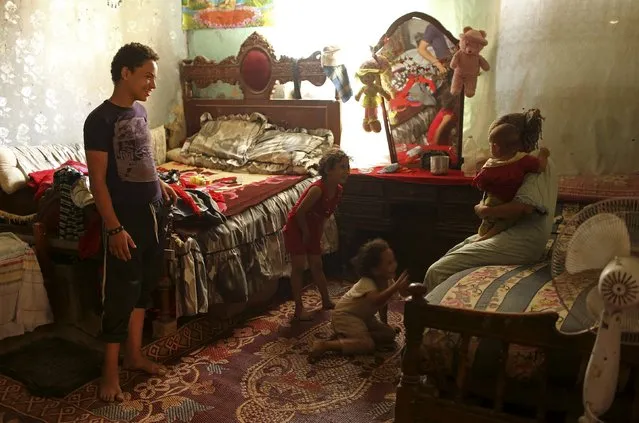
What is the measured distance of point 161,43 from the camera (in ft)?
15.6

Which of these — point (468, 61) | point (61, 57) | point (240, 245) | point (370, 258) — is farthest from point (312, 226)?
point (61, 57)

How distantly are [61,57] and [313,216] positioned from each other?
2148 mm

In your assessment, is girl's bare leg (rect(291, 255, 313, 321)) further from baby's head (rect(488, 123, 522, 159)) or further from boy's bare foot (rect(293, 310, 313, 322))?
baby's head (rect(488, 123, 522, 159))

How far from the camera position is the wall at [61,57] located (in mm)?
3740

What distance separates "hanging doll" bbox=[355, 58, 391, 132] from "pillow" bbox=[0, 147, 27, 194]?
2.08 m

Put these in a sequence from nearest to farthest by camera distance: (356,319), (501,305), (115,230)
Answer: (501,305), (115,230), (356,319)

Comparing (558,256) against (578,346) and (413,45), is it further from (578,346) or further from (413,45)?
(413,45)

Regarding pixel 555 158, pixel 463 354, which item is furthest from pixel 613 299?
pixel 555 158

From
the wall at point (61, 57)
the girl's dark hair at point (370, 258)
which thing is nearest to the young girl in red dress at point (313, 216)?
the girl's dark hair at point (370, 258)

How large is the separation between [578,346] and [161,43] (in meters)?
4.09

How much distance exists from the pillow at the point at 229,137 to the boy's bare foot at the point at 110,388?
2033mm

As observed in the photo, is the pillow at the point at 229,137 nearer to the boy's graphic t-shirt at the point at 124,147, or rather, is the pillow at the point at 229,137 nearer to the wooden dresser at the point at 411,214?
the wooden dresser at the point at 411,214

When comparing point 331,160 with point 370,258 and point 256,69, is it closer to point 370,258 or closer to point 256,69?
point 370,258

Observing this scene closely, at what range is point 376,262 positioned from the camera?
278 cm
